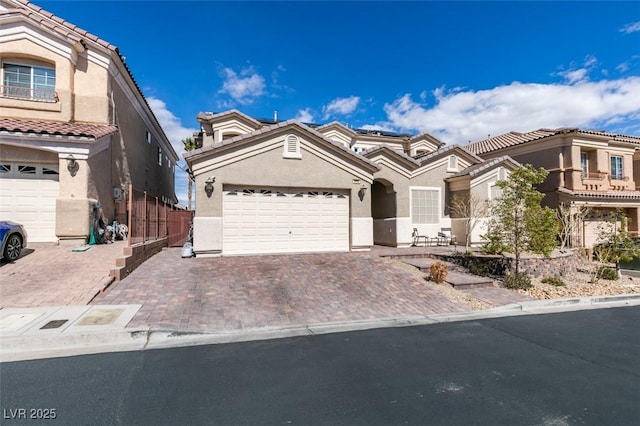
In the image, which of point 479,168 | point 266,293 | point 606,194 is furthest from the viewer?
point 606,194

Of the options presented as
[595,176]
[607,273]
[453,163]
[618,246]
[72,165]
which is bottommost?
[607,273]

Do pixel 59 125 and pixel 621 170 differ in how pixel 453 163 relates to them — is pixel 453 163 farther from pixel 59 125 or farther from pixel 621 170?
pixel 59 125

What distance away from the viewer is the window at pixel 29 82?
13.1 m

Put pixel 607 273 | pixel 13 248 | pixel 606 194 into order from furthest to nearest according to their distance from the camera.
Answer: pixel 606 194, pixel 607 273, pixel 13 248

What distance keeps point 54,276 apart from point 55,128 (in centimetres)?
642

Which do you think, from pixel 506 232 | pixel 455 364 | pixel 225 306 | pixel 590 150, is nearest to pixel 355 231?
pixel 506 232

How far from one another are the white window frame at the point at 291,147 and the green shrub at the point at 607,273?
12.4 m

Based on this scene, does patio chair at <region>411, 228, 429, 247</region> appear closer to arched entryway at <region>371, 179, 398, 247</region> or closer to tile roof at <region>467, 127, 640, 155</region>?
arched entryway at <region>371, 179, 398, 247</region>

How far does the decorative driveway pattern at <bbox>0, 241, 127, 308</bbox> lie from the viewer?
714 cm

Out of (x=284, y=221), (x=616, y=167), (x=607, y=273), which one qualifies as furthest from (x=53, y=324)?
(x=616, y=167)

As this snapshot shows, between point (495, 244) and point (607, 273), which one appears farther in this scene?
point (607, 273)

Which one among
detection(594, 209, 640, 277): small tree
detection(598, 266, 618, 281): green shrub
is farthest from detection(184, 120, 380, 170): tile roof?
detection(598, 266, 618, 281): green shrub

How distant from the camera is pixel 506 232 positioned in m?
11.0

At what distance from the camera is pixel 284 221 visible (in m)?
13.2
